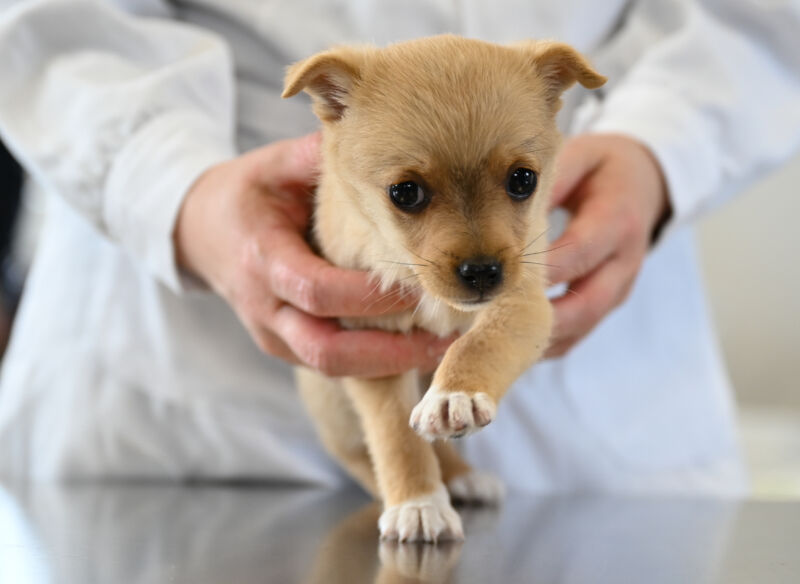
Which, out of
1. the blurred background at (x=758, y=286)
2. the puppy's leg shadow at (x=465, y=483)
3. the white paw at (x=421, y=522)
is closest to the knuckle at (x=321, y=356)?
the white paw at (x=421, y=522)

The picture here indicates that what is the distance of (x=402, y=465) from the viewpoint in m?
1.25

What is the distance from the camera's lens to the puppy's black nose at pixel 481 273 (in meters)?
1.01

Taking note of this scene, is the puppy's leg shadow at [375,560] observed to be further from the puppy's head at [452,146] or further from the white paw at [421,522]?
the puppy's head at [452,146]

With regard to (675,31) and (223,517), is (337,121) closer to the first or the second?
(223,517)

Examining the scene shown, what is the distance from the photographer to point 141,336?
5.82 ft

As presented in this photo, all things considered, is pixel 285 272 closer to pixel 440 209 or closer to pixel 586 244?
pixel 440 209

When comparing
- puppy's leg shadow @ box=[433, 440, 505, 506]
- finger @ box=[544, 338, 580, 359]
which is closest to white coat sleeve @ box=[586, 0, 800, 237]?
finger @ box=[544, 338, 580, 359]

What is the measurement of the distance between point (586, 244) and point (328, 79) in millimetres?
465

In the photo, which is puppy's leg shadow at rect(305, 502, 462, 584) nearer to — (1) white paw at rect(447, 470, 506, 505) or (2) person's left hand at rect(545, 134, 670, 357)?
(1) white paw at rect(447, 470, 506, 505)

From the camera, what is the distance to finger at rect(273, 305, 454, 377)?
122cm

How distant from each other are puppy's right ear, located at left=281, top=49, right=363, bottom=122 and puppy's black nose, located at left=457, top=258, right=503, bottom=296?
317 mm

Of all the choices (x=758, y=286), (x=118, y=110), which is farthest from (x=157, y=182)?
(x=758, y=286)

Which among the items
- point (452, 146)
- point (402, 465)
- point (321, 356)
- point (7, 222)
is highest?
point (452, 146)

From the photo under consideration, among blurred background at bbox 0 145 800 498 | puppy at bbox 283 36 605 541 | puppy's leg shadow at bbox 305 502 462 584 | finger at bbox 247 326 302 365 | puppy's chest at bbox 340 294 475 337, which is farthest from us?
blurred background at bbox 0 145 800 498
